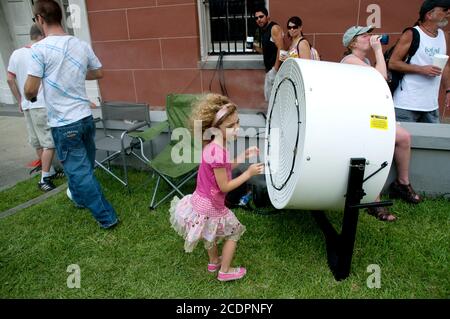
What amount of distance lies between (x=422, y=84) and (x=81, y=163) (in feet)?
9.97

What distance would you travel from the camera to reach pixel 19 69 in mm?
3846

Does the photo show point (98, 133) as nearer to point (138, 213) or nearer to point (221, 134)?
point (138, 213)

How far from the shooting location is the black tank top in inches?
186

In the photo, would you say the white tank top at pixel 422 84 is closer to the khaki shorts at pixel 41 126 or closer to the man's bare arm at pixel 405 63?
the man's bare arm at pixel 405 63

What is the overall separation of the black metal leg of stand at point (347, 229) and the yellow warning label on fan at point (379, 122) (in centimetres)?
19

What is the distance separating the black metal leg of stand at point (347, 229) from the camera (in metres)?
1.93

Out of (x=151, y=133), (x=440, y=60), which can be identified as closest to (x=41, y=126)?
(x=151, y=133)

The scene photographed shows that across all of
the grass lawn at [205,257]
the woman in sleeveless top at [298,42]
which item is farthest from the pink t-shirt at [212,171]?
the woman in sleeveless top at [298,42]

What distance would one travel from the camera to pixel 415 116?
329 centimetres

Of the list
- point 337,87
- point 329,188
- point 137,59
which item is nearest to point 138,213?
point 329,188

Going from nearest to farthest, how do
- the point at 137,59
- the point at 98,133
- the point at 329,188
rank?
the point at 329,188 → the point at 98,133 → the point at 137,59

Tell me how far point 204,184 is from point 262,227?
96 centimetres

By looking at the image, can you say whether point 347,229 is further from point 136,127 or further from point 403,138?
point 136,127

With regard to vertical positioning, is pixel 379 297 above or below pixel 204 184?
below
